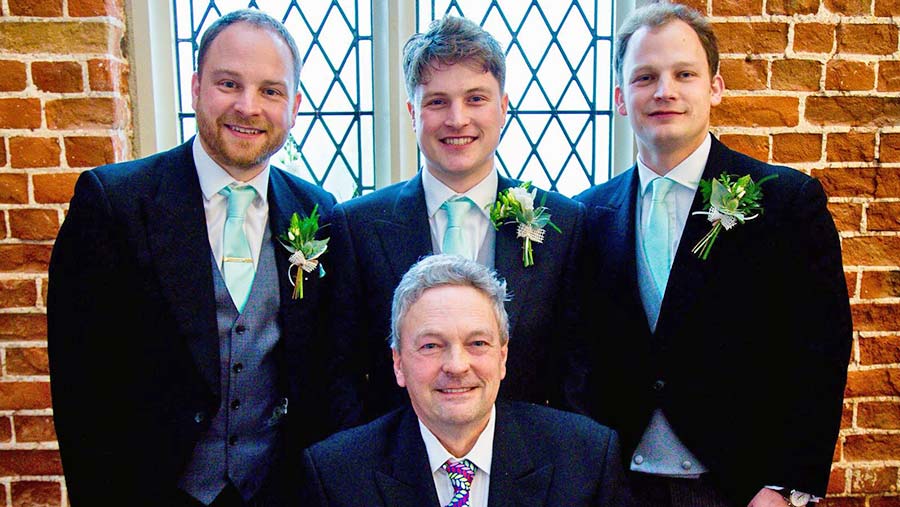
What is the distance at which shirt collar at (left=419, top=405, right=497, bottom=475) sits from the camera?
1.79 meters

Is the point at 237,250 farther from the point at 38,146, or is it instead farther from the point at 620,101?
the point at 620,101

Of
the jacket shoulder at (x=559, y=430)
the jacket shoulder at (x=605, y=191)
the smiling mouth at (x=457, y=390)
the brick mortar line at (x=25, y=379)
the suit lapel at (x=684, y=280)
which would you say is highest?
the jacket shoulder at (x=605, y=191)

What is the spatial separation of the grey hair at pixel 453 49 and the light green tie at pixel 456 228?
33cm

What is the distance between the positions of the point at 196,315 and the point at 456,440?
2.32ft

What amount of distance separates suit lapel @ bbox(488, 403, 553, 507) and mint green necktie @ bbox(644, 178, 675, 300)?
564mm

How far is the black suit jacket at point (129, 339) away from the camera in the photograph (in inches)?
74.9

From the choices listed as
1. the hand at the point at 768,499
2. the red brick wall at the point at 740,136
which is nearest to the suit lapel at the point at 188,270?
the red brick wall at the point at 740,136

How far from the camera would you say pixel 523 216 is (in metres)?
2.03

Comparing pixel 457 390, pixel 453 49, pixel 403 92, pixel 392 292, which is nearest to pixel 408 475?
pixel 457 390

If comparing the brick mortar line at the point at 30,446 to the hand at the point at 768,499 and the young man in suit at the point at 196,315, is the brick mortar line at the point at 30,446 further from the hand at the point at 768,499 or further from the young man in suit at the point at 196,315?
the hand at the point at 768,499

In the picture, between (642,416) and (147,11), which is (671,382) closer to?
(642,416)

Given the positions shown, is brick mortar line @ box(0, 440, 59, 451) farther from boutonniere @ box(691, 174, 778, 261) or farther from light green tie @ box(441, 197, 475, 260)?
boutonniere @ box(691, 174, 778, 261)

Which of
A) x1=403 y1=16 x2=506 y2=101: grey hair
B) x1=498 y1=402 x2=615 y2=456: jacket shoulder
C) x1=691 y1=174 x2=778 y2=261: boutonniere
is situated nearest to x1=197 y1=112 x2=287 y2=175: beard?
x1=403 y1=16 x2=506 y2=101: grey hair

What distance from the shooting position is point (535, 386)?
2.09 m
